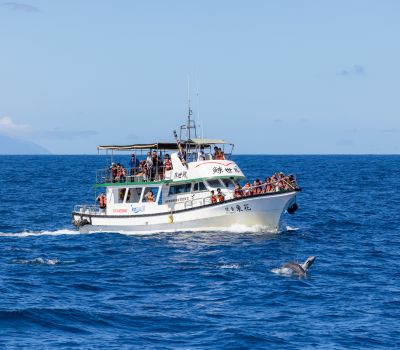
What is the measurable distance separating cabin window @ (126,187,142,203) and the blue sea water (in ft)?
8.81

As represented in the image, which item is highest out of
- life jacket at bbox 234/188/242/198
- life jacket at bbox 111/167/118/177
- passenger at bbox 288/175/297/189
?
life jacket at bbox 111/167/118/177

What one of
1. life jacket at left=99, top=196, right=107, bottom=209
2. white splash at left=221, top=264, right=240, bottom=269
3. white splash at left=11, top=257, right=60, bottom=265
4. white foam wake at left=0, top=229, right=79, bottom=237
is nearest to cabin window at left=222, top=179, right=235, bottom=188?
life jacket at left=99, top=196, right=107, bottom=209

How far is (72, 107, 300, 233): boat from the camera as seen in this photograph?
155 feet

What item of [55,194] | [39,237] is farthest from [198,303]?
[55,194]

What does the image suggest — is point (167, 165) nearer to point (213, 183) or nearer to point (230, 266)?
point (213, 183)

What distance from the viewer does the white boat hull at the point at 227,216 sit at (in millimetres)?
46844

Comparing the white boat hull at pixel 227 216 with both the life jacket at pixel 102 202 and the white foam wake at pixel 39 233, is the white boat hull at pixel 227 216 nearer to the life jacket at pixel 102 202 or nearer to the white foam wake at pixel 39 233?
the life jacket at pixel 102 202

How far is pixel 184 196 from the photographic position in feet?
161

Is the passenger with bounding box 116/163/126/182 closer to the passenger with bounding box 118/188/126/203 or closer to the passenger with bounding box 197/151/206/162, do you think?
the passenger with bounding box 118/188/126/203

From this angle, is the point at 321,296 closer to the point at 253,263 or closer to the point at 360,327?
the point at 360,327

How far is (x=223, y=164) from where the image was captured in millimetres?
48500

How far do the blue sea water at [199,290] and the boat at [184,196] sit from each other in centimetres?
101

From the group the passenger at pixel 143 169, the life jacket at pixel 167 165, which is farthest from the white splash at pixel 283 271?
the passenger at pixel 143 169

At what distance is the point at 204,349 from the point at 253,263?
14171mm
